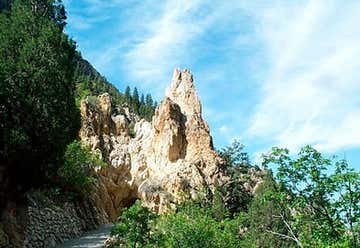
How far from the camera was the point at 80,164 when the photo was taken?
1232 inches

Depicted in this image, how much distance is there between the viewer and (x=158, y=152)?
1747 inches

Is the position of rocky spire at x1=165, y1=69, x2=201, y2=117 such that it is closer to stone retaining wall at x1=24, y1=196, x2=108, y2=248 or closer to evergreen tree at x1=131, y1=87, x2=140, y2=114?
stone retaining wall at x1=24, y1=196, x2=108, y2=248

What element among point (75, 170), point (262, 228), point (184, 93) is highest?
point (184, 93)

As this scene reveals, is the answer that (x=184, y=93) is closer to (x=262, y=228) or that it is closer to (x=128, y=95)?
(x=262, y=228)

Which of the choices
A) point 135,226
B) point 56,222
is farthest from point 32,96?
point 56,222

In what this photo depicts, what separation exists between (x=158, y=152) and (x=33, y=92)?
86.0 feet

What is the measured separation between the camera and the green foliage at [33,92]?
1775 centimetres

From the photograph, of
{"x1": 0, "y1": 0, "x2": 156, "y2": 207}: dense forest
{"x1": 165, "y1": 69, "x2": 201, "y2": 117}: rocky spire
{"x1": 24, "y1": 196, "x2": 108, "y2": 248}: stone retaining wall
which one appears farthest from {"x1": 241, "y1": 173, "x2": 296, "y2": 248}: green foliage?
{"x1": 165, "y1": 69, "x2": 201, "y2": 117}: rocky spire

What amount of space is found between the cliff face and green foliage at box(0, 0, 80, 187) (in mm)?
17857

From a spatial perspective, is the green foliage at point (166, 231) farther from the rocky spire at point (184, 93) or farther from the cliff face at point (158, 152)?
the rocky spire at point (184, 93)

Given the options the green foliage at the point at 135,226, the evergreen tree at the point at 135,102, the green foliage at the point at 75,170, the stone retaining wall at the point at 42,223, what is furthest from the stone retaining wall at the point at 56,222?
the evergreen tree at the point at 135,102

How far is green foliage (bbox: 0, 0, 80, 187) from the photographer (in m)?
17.8

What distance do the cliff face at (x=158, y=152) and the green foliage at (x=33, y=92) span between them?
58.6 feet

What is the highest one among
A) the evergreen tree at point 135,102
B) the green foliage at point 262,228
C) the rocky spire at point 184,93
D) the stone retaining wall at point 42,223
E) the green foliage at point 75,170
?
the evergreen tree at point 135,102
